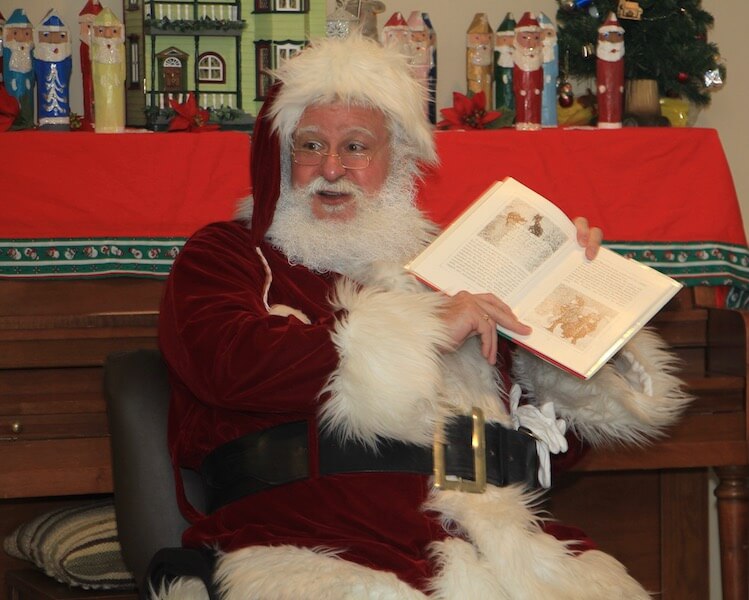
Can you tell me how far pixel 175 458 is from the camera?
7.02 feet

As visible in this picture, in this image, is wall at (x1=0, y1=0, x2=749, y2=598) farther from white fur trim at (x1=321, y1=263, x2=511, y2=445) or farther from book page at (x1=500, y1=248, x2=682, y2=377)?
white fur trim at (x1=321, y1=263, x2=511, y2=445)

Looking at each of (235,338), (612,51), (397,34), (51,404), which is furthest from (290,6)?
(235,338)

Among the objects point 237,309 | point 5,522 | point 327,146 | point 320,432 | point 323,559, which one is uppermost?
point 327,146

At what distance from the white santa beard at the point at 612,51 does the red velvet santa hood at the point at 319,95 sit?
3.50 ft

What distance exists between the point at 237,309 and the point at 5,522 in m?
1.59

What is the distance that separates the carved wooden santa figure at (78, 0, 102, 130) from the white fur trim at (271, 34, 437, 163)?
3.09ft

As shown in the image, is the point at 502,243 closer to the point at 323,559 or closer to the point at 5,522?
the point at 323,559

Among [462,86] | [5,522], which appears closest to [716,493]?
[462,86]

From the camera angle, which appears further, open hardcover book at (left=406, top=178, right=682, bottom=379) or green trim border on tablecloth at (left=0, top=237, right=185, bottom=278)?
green trim border on tablecloth at (left=0, top=237, right=185, bottom=278)

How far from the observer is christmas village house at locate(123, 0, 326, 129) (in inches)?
122

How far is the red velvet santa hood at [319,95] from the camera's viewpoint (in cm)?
234

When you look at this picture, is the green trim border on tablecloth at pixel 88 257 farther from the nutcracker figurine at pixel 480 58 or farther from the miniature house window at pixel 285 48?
the nutcracker figurine at pixel 480 58

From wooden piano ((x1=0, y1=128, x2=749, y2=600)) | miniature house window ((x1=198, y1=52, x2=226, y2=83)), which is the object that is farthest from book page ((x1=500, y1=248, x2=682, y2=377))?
miniature house window ((x1=198, y1=52, x2=226, y2=83))

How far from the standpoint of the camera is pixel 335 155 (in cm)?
235
